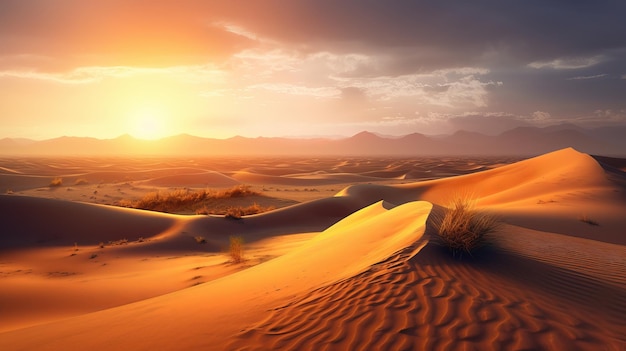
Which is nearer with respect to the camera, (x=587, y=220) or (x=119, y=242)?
(x=587, y=220)

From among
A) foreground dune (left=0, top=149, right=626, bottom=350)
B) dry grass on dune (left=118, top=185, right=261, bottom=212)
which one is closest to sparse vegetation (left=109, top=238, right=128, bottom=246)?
foreground dune (left=0, top=149, right=626, bottom=350)

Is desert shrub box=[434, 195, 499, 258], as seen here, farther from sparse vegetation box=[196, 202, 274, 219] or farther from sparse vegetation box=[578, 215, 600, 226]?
sparse vegetation box=[196, 202, 274, 219]

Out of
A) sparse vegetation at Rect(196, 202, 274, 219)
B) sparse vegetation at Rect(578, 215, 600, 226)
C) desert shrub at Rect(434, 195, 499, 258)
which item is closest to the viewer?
desert shrub at Rect(434, 195, 499, 258)

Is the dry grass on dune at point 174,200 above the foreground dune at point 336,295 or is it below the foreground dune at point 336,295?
below

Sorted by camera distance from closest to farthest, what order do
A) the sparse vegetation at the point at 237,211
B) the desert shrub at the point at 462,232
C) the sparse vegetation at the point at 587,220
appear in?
the desert shrub at the point at 462,232, the sparse vegetation at the point at 587,220, the sparse vegetation at the point at 237,211

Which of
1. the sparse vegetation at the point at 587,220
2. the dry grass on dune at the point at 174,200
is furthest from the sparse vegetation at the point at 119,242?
the sparse vegetation at the point at 587,220

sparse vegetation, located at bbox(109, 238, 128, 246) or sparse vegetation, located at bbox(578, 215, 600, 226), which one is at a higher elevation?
sparse vegetation, located at bbox(578, 215, 600, 226)

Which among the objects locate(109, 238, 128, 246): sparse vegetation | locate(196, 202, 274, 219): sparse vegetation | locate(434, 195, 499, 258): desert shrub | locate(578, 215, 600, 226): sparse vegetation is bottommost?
locate(196, 202, 274, 219): sparse vegetation

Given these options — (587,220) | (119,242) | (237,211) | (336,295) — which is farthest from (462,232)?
(237,211)

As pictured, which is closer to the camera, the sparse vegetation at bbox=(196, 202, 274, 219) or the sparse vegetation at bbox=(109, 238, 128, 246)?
the sparse vegetation at bbox=(109, 238, 128, 246)

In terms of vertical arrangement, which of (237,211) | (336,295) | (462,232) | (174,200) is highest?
(462,232)

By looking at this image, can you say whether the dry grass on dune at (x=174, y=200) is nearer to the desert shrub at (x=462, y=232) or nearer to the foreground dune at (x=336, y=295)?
the foreground dune at (x=336, y=295)

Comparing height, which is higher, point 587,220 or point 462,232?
point 462,232

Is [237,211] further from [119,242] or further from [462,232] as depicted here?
[462,232]
